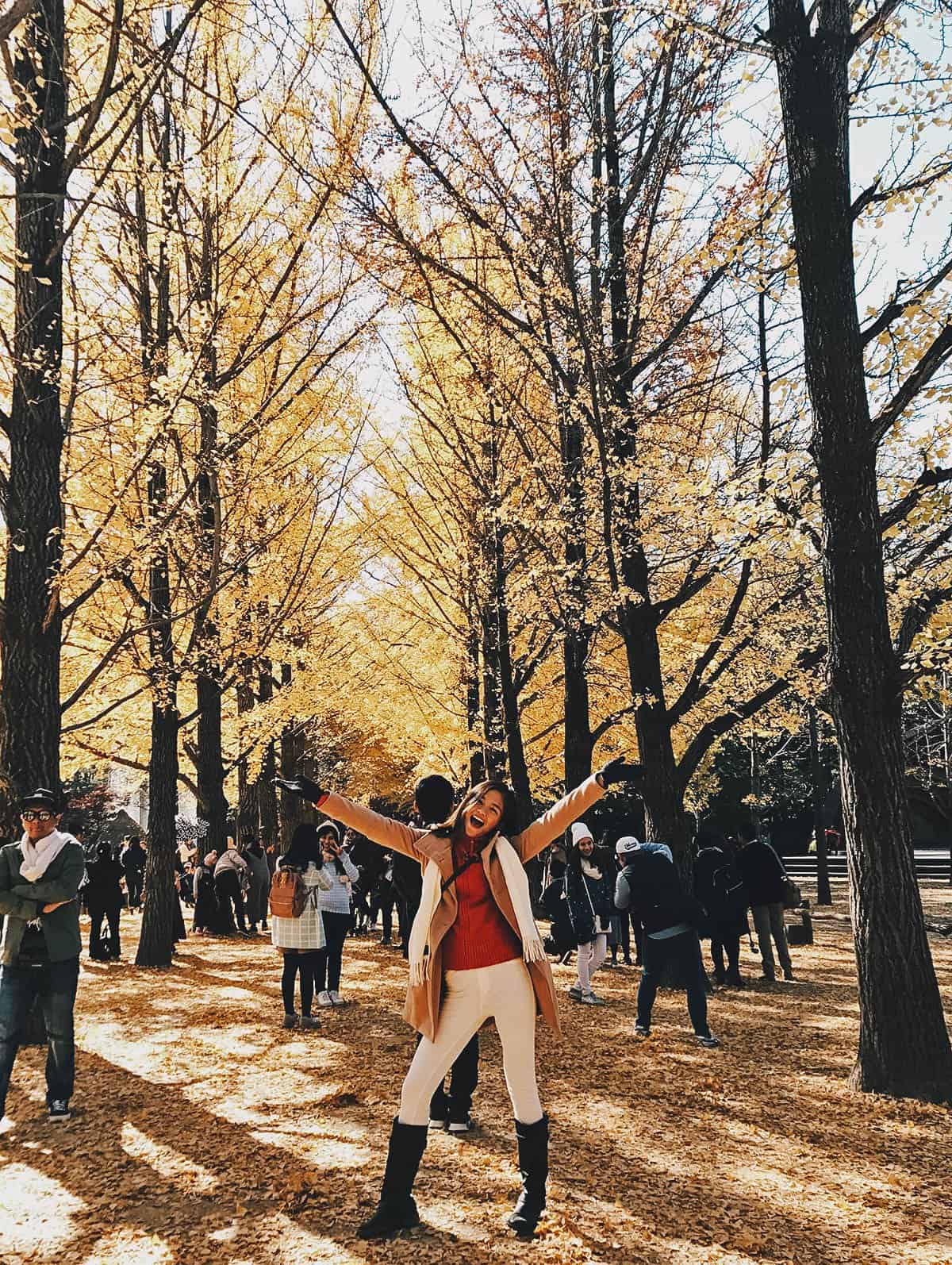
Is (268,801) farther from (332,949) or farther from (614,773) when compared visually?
(614,773)

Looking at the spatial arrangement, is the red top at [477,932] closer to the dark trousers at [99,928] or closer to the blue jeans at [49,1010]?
the blue jeans at [49,1010]

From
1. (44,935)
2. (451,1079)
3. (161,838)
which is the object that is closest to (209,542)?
(161,838)

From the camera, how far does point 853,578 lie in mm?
5969

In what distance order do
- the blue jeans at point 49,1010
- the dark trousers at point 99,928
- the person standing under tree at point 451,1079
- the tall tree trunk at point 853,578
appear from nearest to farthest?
the person standing under tree at point 451,1079
the blue jeans at point 49,1010
the tall tree trunk at point 853,578
the dark trousers at point 99,928

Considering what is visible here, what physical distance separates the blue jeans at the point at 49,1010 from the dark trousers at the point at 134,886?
48.1 ft

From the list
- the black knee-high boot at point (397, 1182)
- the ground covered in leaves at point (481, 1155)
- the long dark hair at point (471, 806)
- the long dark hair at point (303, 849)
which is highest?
the long dark hair at point (471, 806)

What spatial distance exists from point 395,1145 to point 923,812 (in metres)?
35.8

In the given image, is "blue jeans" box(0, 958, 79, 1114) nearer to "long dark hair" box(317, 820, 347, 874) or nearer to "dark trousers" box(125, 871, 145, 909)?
"long dark hair" box(317, 820, 347, 874)

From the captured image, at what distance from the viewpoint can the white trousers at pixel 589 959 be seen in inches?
347

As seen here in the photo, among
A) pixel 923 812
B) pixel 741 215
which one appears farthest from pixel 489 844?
pixel 923 812

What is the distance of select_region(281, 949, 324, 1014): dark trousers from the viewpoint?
7820 millimetres

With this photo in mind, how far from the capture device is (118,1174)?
442 cm

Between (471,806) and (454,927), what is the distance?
0.52m

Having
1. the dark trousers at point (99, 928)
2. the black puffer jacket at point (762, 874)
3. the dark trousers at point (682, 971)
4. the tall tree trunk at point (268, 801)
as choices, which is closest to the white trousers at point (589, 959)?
the dark trousers at point (682, 971)
